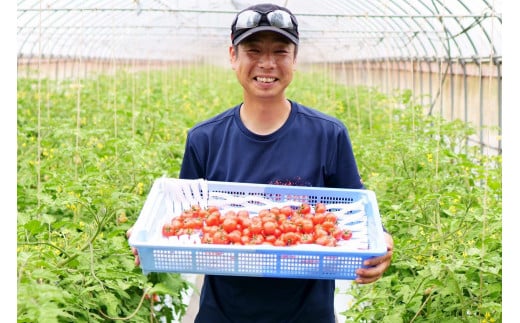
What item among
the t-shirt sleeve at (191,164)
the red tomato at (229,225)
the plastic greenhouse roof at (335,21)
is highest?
the plastic greenhouse roof at (335,21)

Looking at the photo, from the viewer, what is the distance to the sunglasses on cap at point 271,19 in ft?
7.87

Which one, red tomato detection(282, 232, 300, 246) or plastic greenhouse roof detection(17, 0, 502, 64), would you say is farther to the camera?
plastic greenhouse roof detection(17, 0, 502, 64)

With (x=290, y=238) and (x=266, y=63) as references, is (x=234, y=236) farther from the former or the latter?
(x=266, y=63)

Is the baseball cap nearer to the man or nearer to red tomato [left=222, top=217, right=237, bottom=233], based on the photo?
the man

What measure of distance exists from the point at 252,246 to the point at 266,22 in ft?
2.64

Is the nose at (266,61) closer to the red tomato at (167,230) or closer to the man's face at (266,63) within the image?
the man's face at (266,63)

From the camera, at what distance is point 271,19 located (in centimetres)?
239

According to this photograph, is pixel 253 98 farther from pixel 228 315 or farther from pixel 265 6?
pixel 228 315

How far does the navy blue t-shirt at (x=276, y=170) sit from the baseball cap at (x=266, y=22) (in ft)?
1.10

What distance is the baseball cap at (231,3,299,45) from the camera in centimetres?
239

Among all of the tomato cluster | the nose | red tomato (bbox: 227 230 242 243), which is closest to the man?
the nose

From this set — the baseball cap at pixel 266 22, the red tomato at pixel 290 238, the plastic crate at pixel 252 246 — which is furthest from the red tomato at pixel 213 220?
the baseball cap at pixel 266 22

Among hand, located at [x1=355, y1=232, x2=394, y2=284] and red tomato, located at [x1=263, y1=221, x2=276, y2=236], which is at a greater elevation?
red tomato, located at [x1=263, y1=221, x2=276, y2=236]

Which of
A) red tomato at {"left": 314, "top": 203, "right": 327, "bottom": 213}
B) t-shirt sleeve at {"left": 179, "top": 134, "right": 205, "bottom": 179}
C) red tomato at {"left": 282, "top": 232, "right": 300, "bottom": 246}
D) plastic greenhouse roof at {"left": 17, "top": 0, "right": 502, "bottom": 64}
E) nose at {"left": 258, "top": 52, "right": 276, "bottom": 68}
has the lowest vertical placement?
red tomato at {"left": 282, "top": 232, "right": 300, "bottom": 246}
